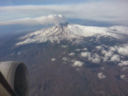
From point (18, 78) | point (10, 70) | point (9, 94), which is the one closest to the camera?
point (9, 94)

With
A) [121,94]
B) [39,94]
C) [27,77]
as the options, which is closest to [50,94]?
[39,94]

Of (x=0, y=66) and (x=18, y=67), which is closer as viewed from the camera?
(x=0, y=66)

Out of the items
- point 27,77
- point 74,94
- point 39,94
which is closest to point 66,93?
point 74,94

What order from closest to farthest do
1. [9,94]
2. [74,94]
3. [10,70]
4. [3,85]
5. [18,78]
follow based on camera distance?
[3,85]
[9,94]
[10,70]
[18,78]
[74,94]

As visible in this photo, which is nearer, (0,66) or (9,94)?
(9,94)

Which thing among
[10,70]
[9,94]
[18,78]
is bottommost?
[18,78]

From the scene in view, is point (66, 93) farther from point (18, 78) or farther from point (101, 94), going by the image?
point (18, 78)

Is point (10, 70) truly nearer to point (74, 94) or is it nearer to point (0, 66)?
point (0, 66)

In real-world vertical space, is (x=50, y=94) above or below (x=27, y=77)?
below

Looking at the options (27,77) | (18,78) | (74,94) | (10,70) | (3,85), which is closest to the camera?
(3,85)
